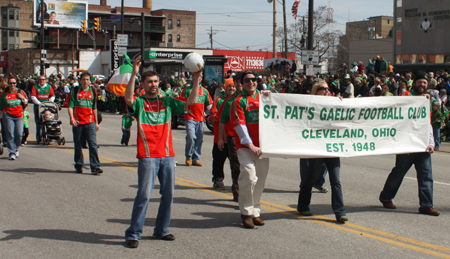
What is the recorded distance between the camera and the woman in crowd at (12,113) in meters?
12.1

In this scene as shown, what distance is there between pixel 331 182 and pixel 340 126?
2.84ft

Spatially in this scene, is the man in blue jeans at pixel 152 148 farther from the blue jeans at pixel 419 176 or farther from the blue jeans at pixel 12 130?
the blue jeans at pixel 12 130

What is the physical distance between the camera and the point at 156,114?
221 inches

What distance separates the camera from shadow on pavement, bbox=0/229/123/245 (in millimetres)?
5777

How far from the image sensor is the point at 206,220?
21.8 feet

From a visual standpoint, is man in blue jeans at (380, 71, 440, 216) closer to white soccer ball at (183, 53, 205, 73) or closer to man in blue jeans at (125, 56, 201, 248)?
man in blue jeans at (125, 56, 201, 248)

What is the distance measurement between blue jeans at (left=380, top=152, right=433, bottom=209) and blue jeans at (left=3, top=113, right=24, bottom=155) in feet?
29.2

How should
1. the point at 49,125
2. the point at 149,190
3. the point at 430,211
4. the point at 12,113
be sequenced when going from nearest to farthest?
the point at 149,190, the point at 430,211, the point at 12,113, the point at 49,125

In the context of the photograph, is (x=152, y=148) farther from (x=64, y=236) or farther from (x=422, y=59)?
(x=422, y=59)

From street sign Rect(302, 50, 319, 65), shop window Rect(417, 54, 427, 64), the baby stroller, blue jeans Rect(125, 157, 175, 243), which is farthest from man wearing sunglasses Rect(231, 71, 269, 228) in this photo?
shop window Rect(417, 54, 427, 64)

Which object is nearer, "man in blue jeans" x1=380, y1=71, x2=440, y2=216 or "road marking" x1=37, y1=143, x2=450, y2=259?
"road marking" x1=37, y1=143, x2=450, y2=259

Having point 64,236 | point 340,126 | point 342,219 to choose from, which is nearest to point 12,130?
point 64,236

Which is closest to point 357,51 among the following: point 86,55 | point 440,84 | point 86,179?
point 86,55

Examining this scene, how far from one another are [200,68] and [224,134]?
2374mm
